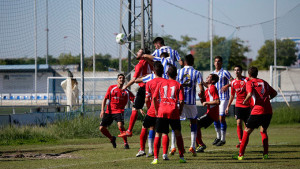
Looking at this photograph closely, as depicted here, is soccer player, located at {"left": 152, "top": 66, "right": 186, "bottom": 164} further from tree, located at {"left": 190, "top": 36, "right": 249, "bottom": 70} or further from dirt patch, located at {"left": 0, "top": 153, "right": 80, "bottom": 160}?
tree, located at {"left": 190, "top": 36, "right": 249, "bottom": 70}

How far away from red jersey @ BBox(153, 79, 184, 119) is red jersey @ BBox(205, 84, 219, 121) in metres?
2.59

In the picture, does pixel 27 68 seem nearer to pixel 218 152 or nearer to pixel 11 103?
pixel 11 103

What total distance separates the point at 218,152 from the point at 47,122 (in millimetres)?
7981

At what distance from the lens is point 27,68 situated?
3841 cm

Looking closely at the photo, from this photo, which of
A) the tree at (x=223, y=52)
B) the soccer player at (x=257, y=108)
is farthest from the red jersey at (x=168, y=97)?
the tree at (x=223, y=52)

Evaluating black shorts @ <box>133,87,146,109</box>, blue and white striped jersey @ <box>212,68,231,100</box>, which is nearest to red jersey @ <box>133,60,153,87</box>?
black shorts @ <box>133,87,146,109</box>

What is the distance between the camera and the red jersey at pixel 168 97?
8281 mm

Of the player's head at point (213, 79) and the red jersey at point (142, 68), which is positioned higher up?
the red jersey at point (142, 68)

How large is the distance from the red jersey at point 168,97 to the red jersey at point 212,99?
259 centimetres

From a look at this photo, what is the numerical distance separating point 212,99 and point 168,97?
284 cm

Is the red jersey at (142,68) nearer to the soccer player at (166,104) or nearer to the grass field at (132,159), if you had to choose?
the grass field at (132,159)

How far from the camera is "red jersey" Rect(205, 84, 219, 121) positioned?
10.8 m

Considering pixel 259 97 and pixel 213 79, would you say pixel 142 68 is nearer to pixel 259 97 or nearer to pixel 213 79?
pixel 213 79

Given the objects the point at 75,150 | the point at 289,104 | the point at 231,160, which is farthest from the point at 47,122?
the point at 289,104
